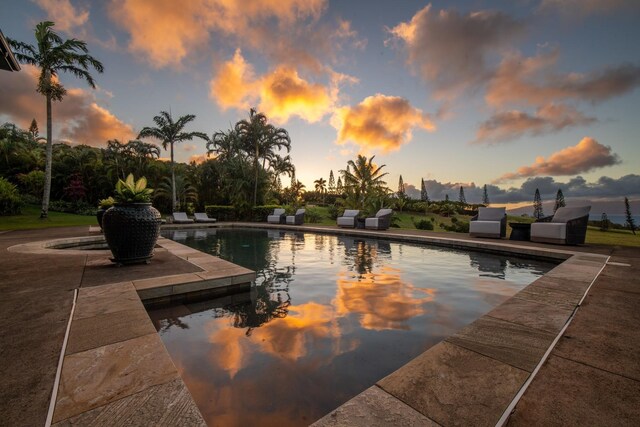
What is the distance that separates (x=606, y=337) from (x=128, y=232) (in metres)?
6.28

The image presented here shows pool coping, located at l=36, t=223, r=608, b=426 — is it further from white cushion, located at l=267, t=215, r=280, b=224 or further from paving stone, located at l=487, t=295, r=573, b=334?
white cushion, located at l=267, t=215, r=280, b=224

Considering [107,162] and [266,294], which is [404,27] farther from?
[107,162]

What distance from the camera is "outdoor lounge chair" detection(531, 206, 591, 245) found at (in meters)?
7.77

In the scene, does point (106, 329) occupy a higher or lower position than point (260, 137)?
lower

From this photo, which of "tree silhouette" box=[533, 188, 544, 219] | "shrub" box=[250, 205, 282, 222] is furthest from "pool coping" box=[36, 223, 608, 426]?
"tree silhouette" box=[533, 188, 544, 219]

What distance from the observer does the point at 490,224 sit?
32.2 ft

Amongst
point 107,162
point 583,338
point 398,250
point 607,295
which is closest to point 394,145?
point 398,250

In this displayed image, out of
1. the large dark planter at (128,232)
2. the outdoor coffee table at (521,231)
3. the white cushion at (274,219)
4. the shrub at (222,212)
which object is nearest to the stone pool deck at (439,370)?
the large dark planter at (128,232)

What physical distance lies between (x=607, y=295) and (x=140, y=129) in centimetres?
2860

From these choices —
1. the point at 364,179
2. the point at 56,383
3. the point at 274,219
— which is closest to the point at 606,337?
the point at 56,383

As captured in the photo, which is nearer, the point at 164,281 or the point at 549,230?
the point at 164,281

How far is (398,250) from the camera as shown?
27.3 ft

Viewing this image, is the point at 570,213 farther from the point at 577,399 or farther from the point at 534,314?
the point at 577,399

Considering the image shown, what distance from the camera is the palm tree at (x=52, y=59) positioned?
15047 millimetres
